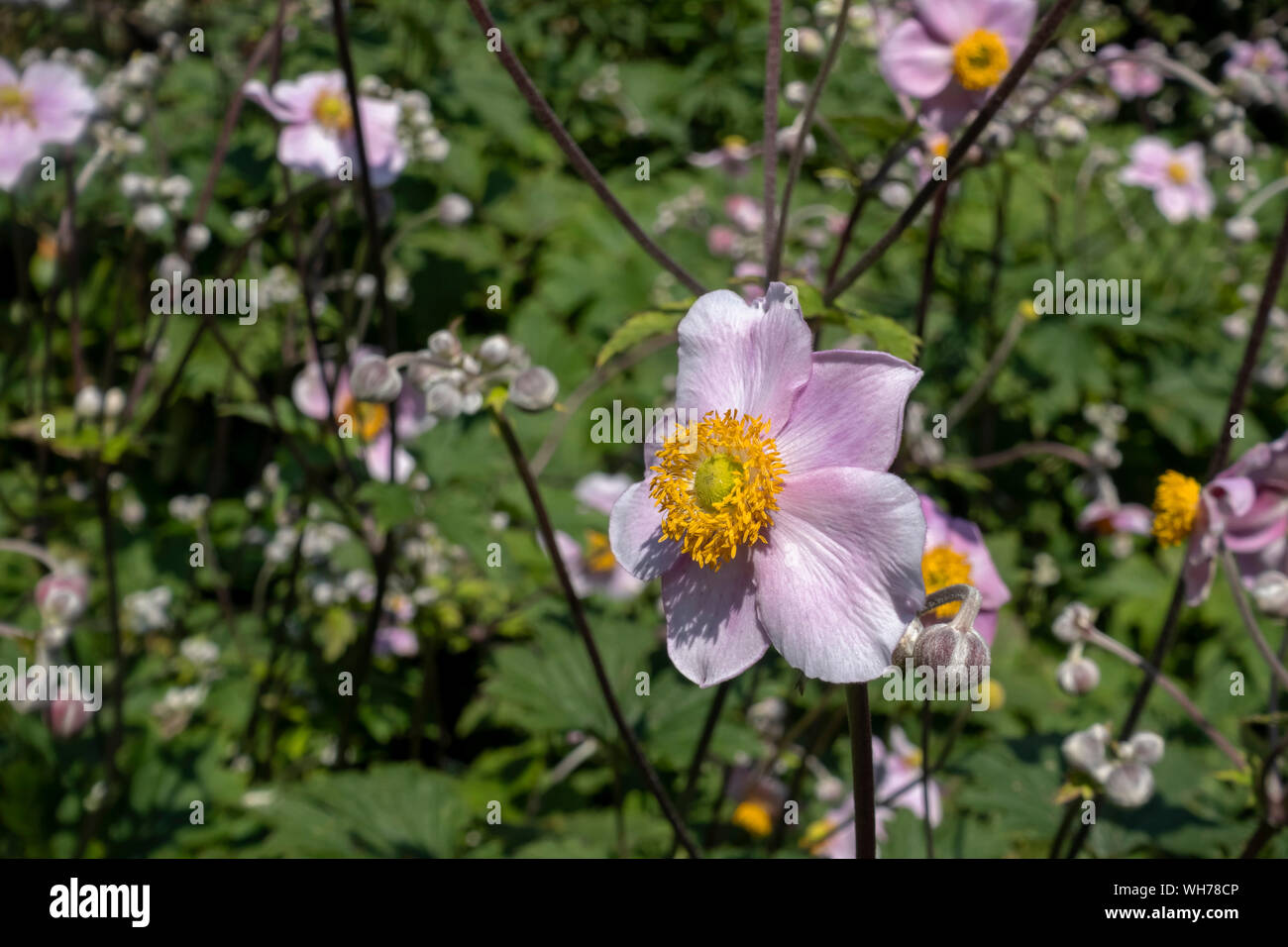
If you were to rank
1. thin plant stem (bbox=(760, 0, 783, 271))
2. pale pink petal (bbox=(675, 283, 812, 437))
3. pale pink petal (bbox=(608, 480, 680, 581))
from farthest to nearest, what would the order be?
thin plant stem (bbox=(760, 0, 783, 271))
pale pink petal (bbox=(608, 480, 680, 581))
pale pink petal (bbox=(675, 283, 812, 437))

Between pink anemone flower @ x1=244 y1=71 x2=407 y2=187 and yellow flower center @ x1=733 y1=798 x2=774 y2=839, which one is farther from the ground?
pink anemone flower @ x1=244 y1=71 x2=407 y2=187

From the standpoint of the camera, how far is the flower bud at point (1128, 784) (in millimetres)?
1787

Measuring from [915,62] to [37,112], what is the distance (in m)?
2.39

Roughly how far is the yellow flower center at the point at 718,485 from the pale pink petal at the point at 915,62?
1.15m

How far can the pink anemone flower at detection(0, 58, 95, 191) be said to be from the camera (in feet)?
8.68

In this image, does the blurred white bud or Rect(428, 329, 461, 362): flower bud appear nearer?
Rect(428, 329, 461, 362): flower bud

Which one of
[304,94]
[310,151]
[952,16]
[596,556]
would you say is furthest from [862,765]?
[304,94]

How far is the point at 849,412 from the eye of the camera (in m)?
1.20

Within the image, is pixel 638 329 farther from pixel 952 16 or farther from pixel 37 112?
pixel 37 112

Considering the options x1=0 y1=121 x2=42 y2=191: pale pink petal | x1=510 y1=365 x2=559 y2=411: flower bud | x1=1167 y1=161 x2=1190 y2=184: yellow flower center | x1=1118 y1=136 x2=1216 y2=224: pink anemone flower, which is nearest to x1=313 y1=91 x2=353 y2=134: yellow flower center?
x1=0 y1=121 x2=42 y2=191: pale pink petal

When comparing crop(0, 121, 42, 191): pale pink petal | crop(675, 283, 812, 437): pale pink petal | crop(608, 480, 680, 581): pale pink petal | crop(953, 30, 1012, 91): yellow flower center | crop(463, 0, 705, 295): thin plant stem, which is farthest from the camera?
crop(0, 121, 42, 191): pale pink petal

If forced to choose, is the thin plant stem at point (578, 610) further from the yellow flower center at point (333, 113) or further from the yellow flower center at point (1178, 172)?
the yellow flower center at point (1178, 172)

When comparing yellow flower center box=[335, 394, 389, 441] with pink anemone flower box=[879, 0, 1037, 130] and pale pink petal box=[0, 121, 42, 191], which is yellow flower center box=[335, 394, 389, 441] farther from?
pink anemone flower box=[879, 0, 1037, 130]

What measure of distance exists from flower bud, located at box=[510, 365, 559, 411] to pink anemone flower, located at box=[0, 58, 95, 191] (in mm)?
1805
